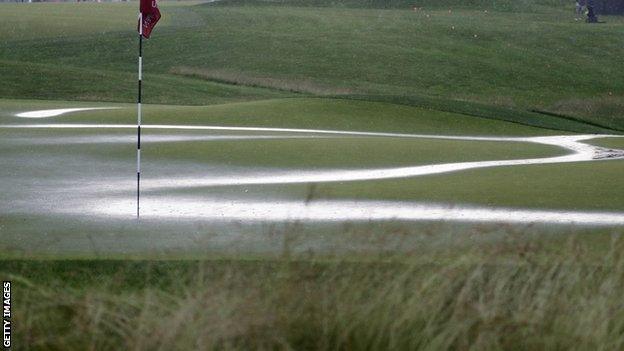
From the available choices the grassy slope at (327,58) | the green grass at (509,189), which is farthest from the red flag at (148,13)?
the grassy slope at (327,58)

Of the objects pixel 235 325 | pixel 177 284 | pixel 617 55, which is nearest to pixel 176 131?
pixel 177 284

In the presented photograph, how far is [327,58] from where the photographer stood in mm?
52562

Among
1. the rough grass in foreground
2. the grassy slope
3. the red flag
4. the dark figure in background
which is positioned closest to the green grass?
the red flag

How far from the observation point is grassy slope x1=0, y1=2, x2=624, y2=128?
42.1 m

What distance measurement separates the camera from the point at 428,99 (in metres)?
33.2

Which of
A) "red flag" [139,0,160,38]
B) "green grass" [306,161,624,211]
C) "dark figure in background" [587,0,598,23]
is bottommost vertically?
"dark figure in background" [587,0,598,23]

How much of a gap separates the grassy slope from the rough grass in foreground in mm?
30462

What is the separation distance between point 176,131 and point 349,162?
585 cm

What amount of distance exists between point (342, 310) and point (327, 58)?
46186mm

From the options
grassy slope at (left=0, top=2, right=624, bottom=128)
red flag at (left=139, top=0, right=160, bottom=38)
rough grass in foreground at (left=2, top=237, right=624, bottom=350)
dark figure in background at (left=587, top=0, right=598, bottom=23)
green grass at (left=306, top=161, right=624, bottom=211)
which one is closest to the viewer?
rough grass in foreground at (left=2, top=237, right=624, bottom=350)

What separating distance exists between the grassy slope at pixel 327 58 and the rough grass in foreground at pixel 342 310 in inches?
1199

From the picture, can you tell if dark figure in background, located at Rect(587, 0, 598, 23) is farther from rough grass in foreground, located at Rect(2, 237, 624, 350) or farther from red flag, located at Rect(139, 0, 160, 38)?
rough grass in foreground, located at Rect(2, 237, 624, 350)

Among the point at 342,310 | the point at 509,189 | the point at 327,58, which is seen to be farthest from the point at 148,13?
the point at 327,58

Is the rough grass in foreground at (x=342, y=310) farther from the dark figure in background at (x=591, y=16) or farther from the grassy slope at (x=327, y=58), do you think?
the dark figure in background at (x=591, y=16)
